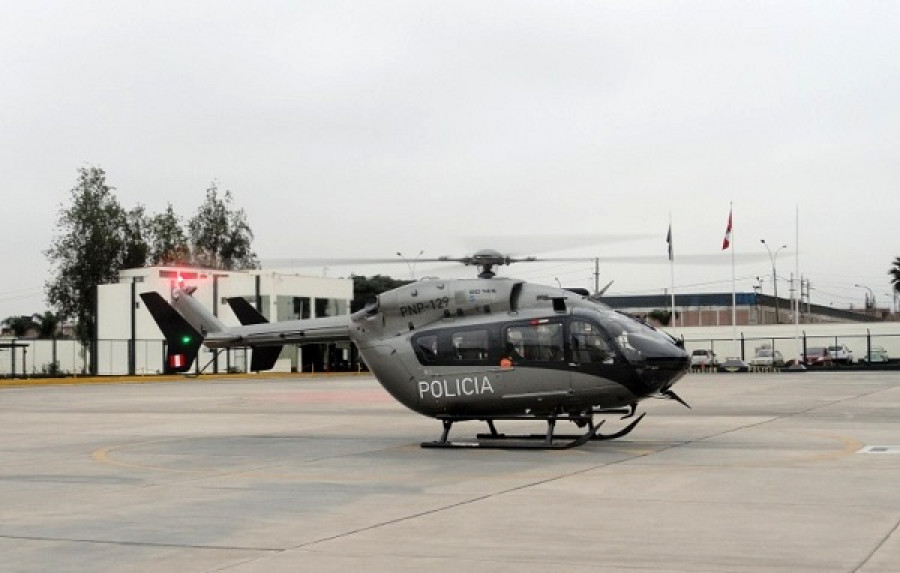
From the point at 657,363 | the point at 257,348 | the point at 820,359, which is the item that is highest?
the point at 257,348

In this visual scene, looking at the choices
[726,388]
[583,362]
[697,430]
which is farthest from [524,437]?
[726,388]

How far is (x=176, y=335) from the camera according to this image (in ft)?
71.5

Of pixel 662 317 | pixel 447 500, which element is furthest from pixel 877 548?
pixel 662 317

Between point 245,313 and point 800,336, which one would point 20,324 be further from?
point 245,313

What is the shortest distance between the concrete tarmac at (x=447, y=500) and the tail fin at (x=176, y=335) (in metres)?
1.47

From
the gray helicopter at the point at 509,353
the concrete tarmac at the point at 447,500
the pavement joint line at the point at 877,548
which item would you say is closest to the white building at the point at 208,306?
the concrete tarmac at the point at 447,500

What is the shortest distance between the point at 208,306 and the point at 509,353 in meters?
53.9

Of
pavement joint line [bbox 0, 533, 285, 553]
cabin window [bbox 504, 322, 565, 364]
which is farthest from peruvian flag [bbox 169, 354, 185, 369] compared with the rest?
pavement joint line [bbox 0, 533, 285, 553]

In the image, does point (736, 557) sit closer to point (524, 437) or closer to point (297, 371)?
point (524, 437)

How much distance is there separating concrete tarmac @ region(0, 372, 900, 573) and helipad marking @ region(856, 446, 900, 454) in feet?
0.24

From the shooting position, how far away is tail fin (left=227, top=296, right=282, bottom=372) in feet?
71.1

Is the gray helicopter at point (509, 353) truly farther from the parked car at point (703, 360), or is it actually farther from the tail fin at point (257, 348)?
the parked car at point (703, 360)

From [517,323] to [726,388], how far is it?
25.1 meters

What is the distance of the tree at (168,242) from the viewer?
317 ft
